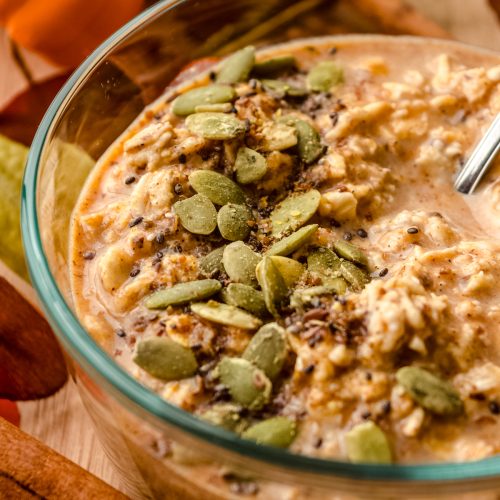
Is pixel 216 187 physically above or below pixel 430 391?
above

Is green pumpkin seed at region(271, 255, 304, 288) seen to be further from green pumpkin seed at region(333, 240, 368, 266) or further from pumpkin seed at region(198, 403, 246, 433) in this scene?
pumpkin seed at region(198, 403, 246, 433)

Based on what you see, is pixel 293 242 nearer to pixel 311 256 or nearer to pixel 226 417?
pixel 311 256

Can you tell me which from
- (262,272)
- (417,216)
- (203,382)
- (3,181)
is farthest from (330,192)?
(3,181)

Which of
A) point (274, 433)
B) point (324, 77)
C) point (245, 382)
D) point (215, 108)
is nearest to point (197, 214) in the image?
point (215, 108)

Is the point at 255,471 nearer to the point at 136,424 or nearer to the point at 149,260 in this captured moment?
the point at 136,424

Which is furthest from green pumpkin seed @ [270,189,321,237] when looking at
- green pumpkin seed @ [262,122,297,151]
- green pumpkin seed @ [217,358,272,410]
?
green pumpkin seed @ [217,358,272,410]
